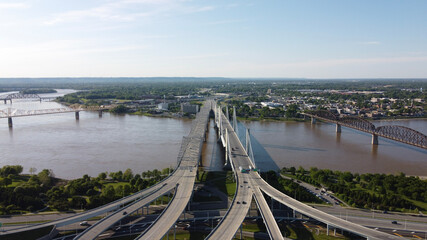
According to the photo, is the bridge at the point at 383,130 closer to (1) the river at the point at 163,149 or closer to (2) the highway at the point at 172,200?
(1) the river at the point at 163,149

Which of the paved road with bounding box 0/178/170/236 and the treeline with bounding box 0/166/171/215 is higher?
the paved road with bounding box 0/178/170/236

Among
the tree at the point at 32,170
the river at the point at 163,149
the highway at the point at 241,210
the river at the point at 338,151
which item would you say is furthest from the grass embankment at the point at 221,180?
the tree at the point at 32,170

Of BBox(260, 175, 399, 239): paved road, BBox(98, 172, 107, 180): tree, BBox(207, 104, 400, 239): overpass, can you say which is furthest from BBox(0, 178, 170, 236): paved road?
BBox(260, 175, 399, 239): paved road

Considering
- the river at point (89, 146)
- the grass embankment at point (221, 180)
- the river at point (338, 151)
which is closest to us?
the grass embankment at point (221, 180)

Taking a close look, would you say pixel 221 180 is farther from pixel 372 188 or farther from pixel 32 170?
pixel 32 170

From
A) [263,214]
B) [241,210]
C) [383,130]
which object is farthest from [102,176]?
[383,130]

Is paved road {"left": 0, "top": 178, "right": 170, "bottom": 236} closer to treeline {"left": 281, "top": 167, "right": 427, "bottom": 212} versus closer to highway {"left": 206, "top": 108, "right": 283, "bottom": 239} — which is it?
highway {"left": 206, "top": 108, "right": 283, "bottom": 239}

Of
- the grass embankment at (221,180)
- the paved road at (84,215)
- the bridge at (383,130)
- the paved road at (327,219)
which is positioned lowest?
the grass embankment at (221,180)

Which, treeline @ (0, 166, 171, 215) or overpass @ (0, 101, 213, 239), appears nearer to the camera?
overpass @ (0, 101, 213, 239)
